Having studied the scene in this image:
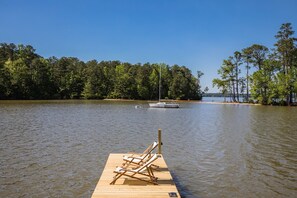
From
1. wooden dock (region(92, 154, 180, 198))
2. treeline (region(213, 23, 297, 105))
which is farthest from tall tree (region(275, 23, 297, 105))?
wooden dock (region(92, 154, 180, 198))

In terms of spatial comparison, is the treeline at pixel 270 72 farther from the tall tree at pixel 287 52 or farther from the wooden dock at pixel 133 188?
the wooden dock at pixel 133 188

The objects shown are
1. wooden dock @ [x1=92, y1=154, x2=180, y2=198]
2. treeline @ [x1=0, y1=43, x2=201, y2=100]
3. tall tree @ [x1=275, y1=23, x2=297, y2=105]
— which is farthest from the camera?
treeline @ [x1=0, y1=43, x2=201, y2=100]

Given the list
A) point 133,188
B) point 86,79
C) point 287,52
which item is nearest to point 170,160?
point 133,188

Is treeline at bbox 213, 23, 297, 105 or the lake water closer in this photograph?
the lake water

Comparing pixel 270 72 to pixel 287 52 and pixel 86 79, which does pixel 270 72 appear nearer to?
pixel 287 52

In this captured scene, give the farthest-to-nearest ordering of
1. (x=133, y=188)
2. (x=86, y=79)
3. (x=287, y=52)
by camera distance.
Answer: (x=86, y=79)
(x=287, y=52)
(x=133, y=188)

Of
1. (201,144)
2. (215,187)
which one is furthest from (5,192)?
(201,144)

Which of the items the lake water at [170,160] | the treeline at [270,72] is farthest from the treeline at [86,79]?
the lake water at [170,160]

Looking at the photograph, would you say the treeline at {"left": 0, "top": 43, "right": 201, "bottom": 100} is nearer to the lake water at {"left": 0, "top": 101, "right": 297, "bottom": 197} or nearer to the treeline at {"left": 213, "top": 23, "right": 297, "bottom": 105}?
the treeline at {"left": 213, "top": 23, "right": 297, "bottom": 105}

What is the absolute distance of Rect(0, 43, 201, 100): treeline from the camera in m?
95.2

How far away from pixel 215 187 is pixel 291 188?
291 cm

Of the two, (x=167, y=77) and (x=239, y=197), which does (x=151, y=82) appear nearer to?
(x=167, y=77)

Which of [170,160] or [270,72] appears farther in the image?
[270,72]

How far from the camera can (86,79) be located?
108500 mm
